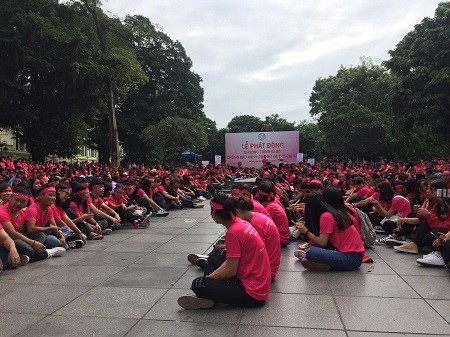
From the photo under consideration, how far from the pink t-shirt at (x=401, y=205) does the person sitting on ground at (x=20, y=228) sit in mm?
6261

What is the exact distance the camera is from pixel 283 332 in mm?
3631

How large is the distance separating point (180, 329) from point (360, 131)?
26.0 meters

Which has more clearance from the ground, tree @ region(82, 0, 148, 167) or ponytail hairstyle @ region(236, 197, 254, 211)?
tree @ region(82, 0, 148, 167)

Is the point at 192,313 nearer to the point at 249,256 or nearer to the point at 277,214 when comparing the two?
the point at 249,256

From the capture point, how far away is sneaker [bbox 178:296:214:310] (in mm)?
4148

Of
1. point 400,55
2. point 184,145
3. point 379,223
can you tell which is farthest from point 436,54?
point 184,145

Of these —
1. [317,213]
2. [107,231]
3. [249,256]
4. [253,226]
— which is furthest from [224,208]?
[107,231]

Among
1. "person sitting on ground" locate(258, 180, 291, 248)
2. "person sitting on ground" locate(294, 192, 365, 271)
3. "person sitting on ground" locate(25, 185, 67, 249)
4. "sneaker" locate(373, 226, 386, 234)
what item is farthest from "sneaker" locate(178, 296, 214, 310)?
"sneaker" locate(373, 226, 386, 234)

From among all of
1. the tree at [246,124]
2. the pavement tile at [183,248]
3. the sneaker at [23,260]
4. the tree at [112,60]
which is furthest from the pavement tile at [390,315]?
the tree at [246,124]

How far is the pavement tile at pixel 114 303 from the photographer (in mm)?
4145

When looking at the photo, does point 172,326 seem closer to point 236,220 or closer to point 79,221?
point 236,220

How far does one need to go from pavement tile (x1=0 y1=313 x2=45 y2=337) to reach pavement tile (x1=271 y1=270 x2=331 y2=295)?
2636mm

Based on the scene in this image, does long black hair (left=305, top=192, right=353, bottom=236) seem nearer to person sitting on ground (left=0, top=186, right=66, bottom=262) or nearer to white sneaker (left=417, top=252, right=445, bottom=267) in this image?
white sneaker (left=417, top=252, right=445, bottom=267)

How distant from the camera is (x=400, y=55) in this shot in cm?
2261
